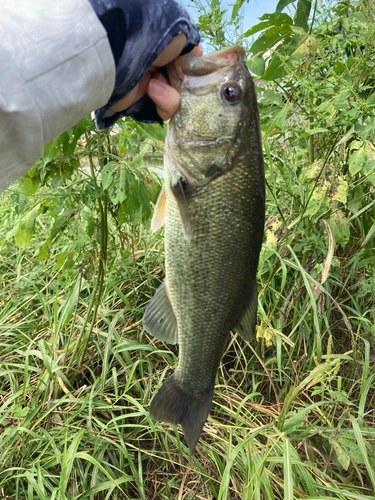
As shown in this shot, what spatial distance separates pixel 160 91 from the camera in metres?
1.32

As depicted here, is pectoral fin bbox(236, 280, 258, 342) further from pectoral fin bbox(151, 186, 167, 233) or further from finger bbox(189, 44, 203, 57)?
finger bbox(189, 44, 203, 57)

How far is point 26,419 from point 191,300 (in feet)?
4.22

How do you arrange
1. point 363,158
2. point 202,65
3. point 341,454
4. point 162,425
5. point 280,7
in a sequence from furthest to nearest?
point 162,425, point 280,7, point 363,158, point 341,454, point 202,65

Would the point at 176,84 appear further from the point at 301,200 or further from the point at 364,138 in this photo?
the point at 301,200

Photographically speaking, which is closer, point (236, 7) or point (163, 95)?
point (163, 95)

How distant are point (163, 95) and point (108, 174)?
2.30 ft

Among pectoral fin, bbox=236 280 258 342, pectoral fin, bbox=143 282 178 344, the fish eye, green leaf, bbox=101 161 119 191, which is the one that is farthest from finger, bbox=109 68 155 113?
pectoral fin, bbox=236 280 258 342

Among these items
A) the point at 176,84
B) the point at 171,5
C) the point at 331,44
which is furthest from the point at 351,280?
the point at 171,5

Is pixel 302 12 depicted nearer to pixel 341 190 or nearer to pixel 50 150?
pixel 341 190

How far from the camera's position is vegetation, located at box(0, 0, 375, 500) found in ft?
6.12

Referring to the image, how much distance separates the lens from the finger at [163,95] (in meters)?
1.31

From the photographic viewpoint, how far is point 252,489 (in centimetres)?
162

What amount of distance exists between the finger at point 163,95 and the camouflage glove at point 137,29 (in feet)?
0.40

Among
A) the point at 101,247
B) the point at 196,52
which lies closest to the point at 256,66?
the point at 196,52
